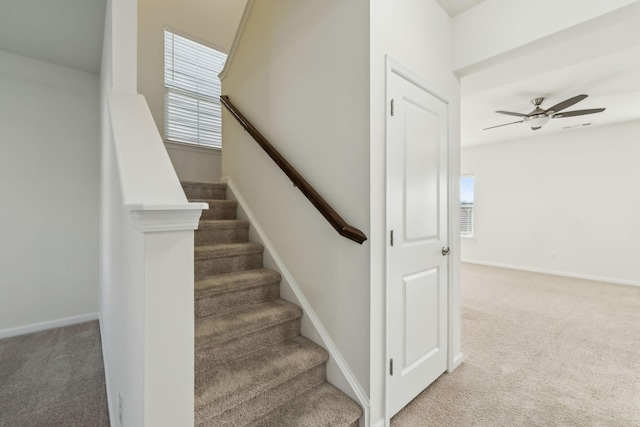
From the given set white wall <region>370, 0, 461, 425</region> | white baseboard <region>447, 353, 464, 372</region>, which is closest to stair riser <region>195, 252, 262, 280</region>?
white wall <region>370, 0, 461, 425</region>

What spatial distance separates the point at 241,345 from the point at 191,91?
327 cm

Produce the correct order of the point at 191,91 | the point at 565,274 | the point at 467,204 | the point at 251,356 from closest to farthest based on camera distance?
the point at 251,356
the point at 191,91
the point at 565,274
the point at 467,204

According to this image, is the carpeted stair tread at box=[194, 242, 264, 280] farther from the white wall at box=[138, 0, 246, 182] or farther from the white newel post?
the white wall at box=[138, 0, 246, 182]

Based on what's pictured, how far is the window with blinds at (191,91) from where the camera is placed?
3.38 m

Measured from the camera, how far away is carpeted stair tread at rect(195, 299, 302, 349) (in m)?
1.50

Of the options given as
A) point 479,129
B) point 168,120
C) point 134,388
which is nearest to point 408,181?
point 134,388

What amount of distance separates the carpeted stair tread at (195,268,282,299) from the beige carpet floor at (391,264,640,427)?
1156 millimetres

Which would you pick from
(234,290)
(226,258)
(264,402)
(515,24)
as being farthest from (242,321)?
(515,24)

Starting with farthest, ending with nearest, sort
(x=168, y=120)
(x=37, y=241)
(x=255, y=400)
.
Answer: (x=168, y=120) → (x=37, y=241) → (x=255, y=400)

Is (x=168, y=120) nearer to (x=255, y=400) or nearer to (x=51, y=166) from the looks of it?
(x=51, y=166)

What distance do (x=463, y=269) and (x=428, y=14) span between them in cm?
514

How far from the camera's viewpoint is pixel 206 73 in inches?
144

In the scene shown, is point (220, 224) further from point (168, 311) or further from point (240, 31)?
point (240, 31)

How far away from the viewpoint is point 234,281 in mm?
1827
